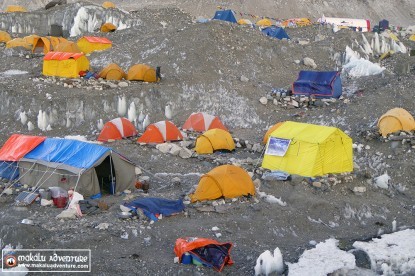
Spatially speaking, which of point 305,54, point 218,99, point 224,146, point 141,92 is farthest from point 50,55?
point 305,54

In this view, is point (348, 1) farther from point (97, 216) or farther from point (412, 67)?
point (97, 216)

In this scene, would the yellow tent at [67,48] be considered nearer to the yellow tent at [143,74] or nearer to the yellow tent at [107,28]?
the yellow tent at [143,74]

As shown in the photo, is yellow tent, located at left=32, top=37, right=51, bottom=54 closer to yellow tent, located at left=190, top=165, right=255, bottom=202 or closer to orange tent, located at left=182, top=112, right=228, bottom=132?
orange tent, located at left=182, top=112, right=228, bottom=132

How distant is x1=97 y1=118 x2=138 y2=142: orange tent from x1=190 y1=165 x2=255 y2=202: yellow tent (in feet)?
23.1

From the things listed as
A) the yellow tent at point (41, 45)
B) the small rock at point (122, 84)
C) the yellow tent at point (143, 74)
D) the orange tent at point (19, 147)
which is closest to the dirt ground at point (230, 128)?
the small rock at point (122, 84)

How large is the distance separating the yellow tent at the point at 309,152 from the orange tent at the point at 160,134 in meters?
4.60

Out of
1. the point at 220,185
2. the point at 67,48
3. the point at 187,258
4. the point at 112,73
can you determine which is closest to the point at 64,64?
the point at 112,73

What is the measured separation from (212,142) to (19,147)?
6.78 meters

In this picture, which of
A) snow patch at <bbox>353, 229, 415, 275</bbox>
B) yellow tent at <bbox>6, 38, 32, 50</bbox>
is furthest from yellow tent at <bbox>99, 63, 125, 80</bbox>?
snow patch at <bbox>353, 229, 415, 275</bbox>

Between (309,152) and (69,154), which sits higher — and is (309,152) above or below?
above

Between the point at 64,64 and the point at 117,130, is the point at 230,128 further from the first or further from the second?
the point at 64,64

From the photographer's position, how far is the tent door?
16438 millimetres

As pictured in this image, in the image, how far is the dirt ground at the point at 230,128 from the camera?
13.3 meters

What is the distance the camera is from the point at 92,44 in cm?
3266
